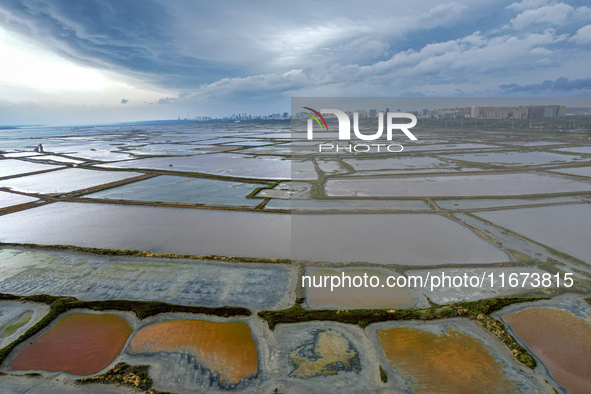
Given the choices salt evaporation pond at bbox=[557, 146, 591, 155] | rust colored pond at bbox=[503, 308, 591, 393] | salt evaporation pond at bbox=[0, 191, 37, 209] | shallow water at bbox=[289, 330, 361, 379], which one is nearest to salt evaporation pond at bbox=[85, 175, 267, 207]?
salt evaporation pond at bbox=[0, 191, 37, 209]

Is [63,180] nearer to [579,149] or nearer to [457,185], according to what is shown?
[457,185]

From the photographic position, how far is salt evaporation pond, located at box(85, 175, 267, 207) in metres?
15.1

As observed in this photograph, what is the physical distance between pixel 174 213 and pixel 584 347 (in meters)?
13.1

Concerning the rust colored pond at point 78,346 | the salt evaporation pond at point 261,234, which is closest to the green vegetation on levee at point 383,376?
the salt evaporation pond at point 261,234

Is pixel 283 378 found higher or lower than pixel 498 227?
lower

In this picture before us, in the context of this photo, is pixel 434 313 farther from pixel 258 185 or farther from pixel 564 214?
pixel 258 185

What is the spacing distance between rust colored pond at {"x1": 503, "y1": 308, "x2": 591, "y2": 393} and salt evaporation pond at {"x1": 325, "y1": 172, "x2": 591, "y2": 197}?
9.05 metres

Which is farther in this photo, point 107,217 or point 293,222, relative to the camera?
point 107,217

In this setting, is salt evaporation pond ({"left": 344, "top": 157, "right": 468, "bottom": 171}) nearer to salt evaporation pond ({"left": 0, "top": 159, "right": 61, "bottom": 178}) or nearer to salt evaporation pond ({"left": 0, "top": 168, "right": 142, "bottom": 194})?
salt evaporation pond ({"left": 0, "top": 168, "right": 142, "bottom": 194})

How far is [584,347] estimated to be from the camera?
5590 millimetres

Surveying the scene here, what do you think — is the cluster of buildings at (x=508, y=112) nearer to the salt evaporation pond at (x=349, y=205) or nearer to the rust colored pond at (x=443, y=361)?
the salt evaporation pond at (x=349, y=205)

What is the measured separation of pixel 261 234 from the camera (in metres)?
10.9

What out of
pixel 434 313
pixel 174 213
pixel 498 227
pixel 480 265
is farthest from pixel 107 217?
pixel 498 227

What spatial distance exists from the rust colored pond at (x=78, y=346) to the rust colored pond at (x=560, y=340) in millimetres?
7680
